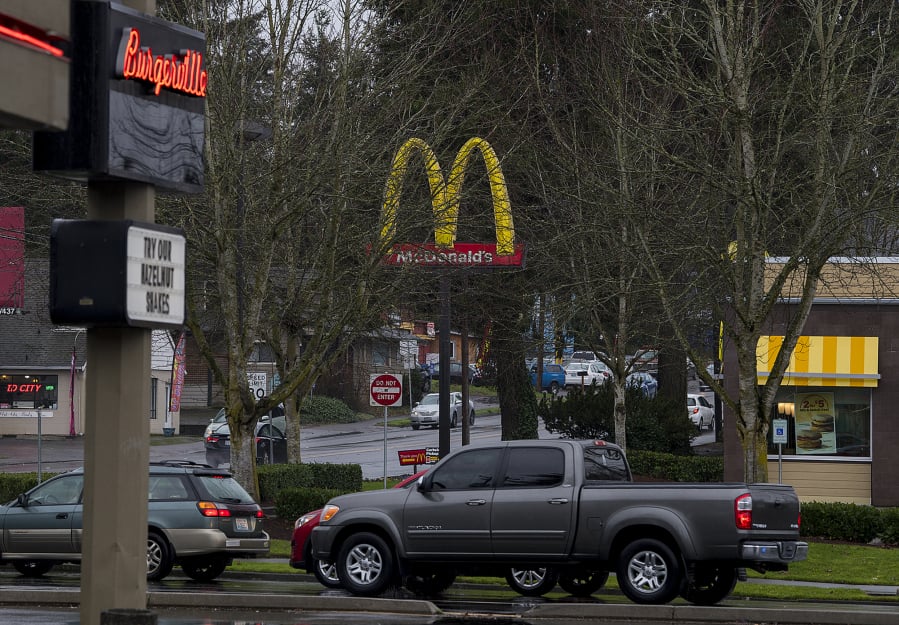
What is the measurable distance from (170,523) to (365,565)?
2931 mm

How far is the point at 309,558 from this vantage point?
54.3ft

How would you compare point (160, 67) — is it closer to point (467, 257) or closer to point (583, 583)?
point (583, 583)

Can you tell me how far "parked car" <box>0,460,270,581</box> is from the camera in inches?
678

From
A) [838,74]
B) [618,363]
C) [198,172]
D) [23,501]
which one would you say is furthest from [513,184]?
[198,172]

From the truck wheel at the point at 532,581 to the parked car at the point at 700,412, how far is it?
140 feet

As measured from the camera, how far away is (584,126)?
30906 mm

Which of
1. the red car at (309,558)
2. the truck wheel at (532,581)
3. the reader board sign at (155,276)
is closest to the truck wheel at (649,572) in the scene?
the truck wheel at (532,581)

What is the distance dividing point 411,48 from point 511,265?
17.5ft

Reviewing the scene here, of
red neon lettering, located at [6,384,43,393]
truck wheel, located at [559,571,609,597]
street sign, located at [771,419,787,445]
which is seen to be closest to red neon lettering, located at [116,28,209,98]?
truck wheel, located at [559,571,609,597]

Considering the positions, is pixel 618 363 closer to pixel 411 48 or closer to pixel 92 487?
pixel 411 48

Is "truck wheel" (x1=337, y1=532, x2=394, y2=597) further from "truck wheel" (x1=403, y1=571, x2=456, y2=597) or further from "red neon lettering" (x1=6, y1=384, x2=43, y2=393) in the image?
"red neon lettering" (x1=6, y1=384, x2=43, y2=393)

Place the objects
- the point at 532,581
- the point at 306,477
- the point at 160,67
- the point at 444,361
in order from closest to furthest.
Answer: the point at 160,67
the point at 532,581
the point at 306,477
the point at 444,361

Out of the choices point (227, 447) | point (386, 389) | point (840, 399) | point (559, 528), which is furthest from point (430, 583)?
point (227, 447)

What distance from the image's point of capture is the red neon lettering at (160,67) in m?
6.91
